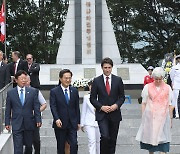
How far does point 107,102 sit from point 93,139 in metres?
Result: 0.82

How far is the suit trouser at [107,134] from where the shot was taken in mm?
6812

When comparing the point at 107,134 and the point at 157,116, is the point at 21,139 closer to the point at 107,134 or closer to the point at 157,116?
the point at 107,134

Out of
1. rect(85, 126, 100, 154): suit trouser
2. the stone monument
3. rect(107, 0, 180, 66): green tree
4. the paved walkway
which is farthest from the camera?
rect(107, 0, 180, 66): green tree

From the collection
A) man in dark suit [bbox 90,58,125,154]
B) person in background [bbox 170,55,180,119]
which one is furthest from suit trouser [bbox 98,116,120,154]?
person in background [bbox 170,55,180,119]

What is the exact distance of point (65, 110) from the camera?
670cm

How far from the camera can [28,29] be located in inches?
1321

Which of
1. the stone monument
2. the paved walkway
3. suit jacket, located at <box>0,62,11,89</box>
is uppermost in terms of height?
the stone monument

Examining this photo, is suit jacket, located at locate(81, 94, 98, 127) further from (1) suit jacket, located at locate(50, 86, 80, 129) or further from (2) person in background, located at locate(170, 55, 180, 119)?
(2) person in background, located at locate(170, 55, 180, 119)

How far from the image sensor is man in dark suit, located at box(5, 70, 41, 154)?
6.58 m

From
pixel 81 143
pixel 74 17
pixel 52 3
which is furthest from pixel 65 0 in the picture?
pixel 81 143

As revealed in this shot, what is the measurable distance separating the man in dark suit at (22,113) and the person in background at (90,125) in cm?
102

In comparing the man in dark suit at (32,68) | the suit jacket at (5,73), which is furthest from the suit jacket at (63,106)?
the man in dark suit at (32,68)

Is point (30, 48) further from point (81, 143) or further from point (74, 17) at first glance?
point (81, 143)

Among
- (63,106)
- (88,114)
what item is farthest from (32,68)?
(63,106)
